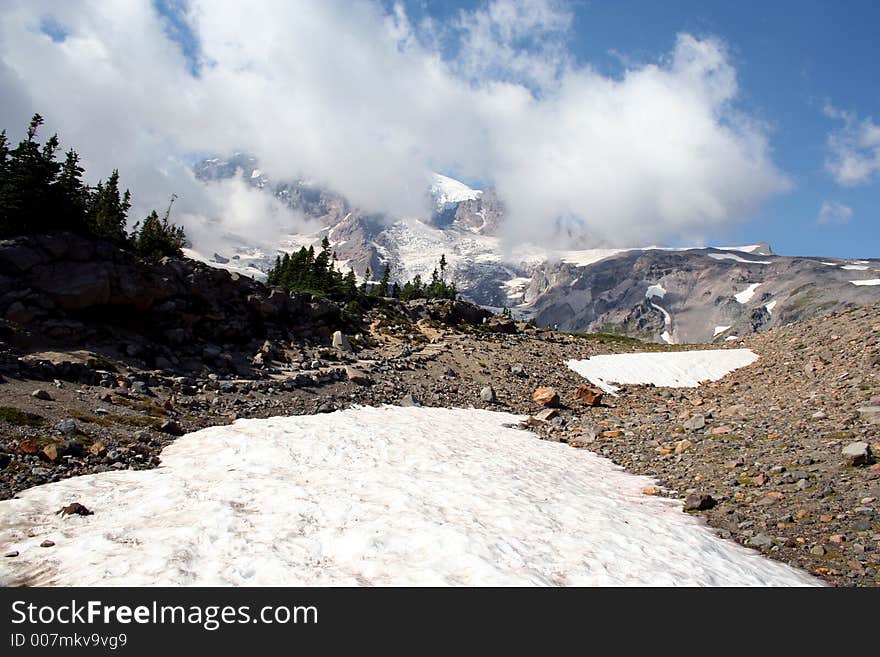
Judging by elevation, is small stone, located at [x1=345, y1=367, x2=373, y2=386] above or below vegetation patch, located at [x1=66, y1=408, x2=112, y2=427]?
above

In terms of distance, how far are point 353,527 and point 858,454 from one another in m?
13.8

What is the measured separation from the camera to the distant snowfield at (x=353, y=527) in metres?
8.05

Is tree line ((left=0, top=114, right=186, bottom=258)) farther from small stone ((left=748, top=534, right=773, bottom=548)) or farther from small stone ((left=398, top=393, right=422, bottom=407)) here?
small stone ((left=748, top=534, right=773, bottom=548))

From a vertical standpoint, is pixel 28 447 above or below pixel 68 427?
below

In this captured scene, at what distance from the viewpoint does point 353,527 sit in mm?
9992

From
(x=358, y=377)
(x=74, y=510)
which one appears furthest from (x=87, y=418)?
(x=358, y=377)

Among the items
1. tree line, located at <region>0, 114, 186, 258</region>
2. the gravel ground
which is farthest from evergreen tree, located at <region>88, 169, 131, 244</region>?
the gravel ground

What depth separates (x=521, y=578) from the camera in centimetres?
813

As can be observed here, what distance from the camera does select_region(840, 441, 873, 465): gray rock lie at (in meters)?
12.9

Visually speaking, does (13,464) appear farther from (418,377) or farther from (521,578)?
(418,377)

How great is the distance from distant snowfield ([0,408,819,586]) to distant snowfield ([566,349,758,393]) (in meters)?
25.9

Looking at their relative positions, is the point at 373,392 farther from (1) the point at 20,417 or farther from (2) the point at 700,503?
(2) the point at 700,503
